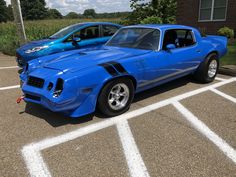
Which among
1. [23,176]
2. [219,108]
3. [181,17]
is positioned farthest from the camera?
[181,17]

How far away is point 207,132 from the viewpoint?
3.47 m

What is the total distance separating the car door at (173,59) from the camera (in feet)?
14.3

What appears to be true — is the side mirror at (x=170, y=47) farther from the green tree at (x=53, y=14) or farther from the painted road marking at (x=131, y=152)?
the green tree at (x=53, y=14)

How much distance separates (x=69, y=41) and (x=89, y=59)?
3.30 meters

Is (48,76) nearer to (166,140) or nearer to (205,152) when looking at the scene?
(166,140)

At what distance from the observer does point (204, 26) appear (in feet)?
47.3

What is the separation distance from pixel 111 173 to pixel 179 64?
301cm

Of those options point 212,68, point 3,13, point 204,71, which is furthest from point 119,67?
point 3,13

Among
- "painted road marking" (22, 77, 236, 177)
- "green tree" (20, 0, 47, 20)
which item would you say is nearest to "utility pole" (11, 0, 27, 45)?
"painted road marking" (22, 77, 236, 177)

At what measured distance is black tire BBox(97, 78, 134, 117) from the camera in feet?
12.2

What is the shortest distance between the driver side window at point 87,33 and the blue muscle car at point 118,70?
2.29 m

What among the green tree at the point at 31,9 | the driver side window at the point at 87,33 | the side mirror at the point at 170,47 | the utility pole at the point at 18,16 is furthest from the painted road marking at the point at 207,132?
the green tree at the point at 31,9

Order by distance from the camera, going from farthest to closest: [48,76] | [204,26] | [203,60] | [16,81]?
[204,26] → [16,81] → [203,60] → [48,76]

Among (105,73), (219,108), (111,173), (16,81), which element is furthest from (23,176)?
(16,81)
